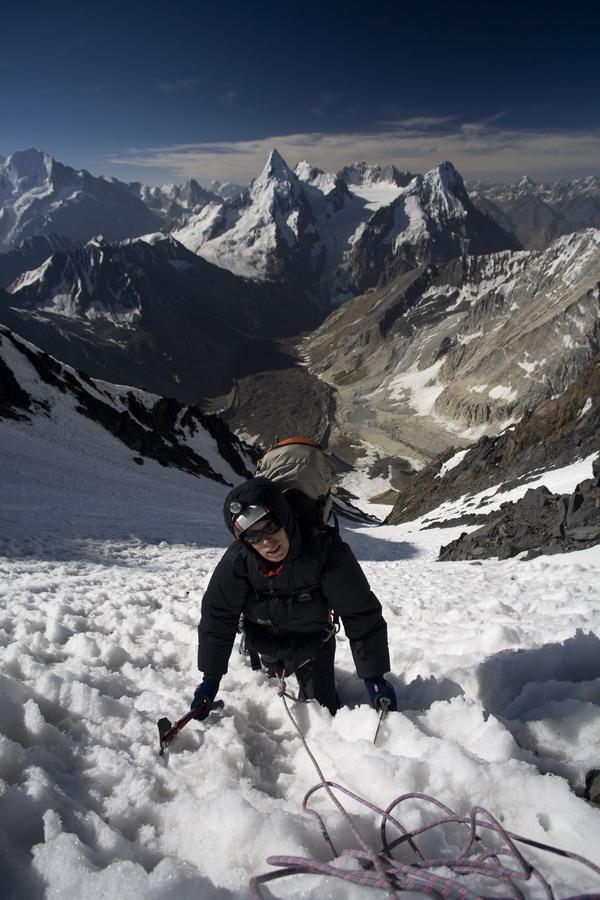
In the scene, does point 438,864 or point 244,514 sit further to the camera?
point 244,514

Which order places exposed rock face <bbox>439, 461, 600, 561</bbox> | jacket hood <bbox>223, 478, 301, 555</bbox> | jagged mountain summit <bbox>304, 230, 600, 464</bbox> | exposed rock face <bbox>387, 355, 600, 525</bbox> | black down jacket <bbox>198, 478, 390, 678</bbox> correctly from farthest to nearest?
jagged mountain summit <bbox>304, 230, 600, 464</bbox> → exposed rock face <bbox>387, 355, 600, 525</bbox> → exposed rock face <bbox>439, 461, 600, 561</bbox> → black down jacket <bbox>198, 478, 390, 678</bbox> → jacket hood <bbox>223, 478, 301, 555</bbox>

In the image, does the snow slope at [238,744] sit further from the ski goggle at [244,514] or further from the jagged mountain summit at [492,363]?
the jagged mountain summit at [492,363]

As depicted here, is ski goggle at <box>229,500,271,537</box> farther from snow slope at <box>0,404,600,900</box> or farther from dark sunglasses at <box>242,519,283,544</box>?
snow slope at <box>0,404,600,900</box>

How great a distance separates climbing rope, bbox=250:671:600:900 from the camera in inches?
95.6

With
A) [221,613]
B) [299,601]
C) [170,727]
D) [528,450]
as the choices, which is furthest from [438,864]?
[528,450]

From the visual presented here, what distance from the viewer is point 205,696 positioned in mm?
4211

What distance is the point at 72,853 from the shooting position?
2514 mm

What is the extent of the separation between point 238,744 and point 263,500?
75.3 inches

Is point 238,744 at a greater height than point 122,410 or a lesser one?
lesser

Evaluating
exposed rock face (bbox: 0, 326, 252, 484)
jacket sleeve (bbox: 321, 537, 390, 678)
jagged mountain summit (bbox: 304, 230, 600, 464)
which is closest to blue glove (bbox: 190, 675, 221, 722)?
jacket sleeve (bbox: 321, 537, 390, 678)

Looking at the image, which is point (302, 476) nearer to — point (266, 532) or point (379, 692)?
point (266, 532)

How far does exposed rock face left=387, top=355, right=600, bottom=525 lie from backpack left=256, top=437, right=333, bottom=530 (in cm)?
2432

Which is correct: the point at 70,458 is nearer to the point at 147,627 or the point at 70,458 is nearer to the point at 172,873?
the point at 147,627

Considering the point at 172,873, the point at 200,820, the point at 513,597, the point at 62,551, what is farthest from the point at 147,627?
the point at 62,551
